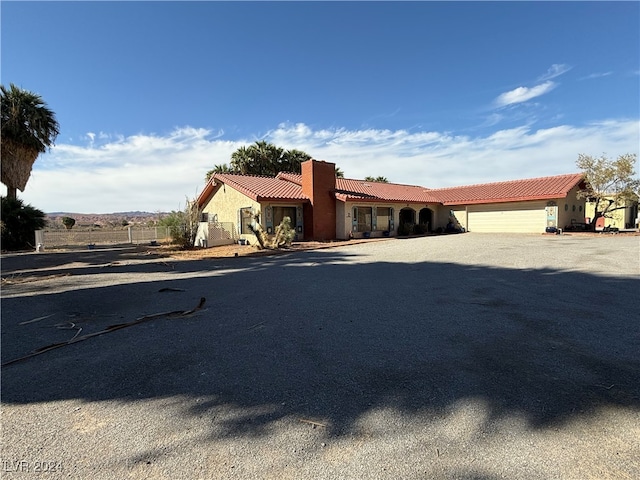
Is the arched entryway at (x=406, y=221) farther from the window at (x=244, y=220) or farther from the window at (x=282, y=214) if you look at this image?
the window at (x=244, y=220)

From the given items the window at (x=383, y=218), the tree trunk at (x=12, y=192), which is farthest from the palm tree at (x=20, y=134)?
the window at (x=383, y=218)

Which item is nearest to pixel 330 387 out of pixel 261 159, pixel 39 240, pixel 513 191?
pixel 39 240

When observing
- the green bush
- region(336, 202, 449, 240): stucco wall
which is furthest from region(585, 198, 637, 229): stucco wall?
the green bush

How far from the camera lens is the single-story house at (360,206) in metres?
22.2

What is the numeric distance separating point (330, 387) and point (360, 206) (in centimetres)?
2164

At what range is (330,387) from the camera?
321 centimetres

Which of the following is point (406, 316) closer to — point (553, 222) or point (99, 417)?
point (99, 417)

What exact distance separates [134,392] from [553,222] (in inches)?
1076

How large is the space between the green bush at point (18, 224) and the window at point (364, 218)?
19.8 meters

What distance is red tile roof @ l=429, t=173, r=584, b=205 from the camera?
24172 mm

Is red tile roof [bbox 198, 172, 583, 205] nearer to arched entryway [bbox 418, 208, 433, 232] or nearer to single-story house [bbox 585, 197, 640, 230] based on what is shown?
arched entryway [bbox 418, 208, 433, 232]

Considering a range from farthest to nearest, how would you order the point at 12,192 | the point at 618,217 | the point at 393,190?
the point at 393,190, the point at 618,217, the point at 12,192

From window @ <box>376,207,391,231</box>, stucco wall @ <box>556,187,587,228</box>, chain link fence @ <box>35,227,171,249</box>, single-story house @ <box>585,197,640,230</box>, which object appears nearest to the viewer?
chain link fence @ <box>35,227,171,249</box>

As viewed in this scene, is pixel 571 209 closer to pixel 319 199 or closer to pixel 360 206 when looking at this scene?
pixel 360 206
